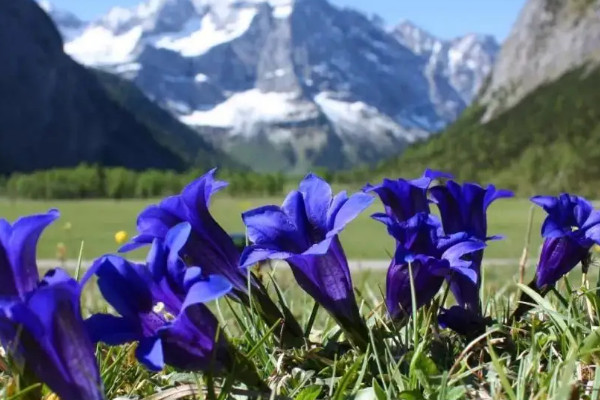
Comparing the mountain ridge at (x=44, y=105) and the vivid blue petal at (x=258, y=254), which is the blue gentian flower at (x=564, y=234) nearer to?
the vivid blue petal at (x=258, y=254)

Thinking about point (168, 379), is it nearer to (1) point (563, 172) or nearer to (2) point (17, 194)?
(1) point (563, 172)

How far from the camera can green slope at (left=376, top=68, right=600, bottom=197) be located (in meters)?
97.1

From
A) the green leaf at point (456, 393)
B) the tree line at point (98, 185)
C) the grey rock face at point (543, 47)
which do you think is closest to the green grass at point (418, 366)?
the green leaf at point (456, 393)

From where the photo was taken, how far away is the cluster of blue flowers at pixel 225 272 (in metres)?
1.12

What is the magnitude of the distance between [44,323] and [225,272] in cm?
42

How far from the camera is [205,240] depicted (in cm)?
142

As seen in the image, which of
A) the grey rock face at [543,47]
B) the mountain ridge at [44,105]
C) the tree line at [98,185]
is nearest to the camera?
the tree line at [98,185]

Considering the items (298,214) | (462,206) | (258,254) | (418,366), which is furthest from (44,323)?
(462,206)

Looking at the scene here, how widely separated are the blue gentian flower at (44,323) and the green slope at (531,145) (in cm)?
9138

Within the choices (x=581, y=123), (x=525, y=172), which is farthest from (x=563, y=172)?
(x=581, y=123)

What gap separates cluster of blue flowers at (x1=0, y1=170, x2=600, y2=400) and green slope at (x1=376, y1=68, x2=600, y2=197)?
9074cm

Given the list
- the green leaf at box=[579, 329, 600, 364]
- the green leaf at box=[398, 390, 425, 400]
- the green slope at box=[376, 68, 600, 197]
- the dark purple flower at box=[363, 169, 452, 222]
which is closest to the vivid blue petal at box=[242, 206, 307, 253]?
the dark purple flower at box=[363, 169, 452, 222]

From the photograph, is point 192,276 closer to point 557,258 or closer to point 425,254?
point 425,254

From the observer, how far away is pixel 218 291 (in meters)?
1.04
